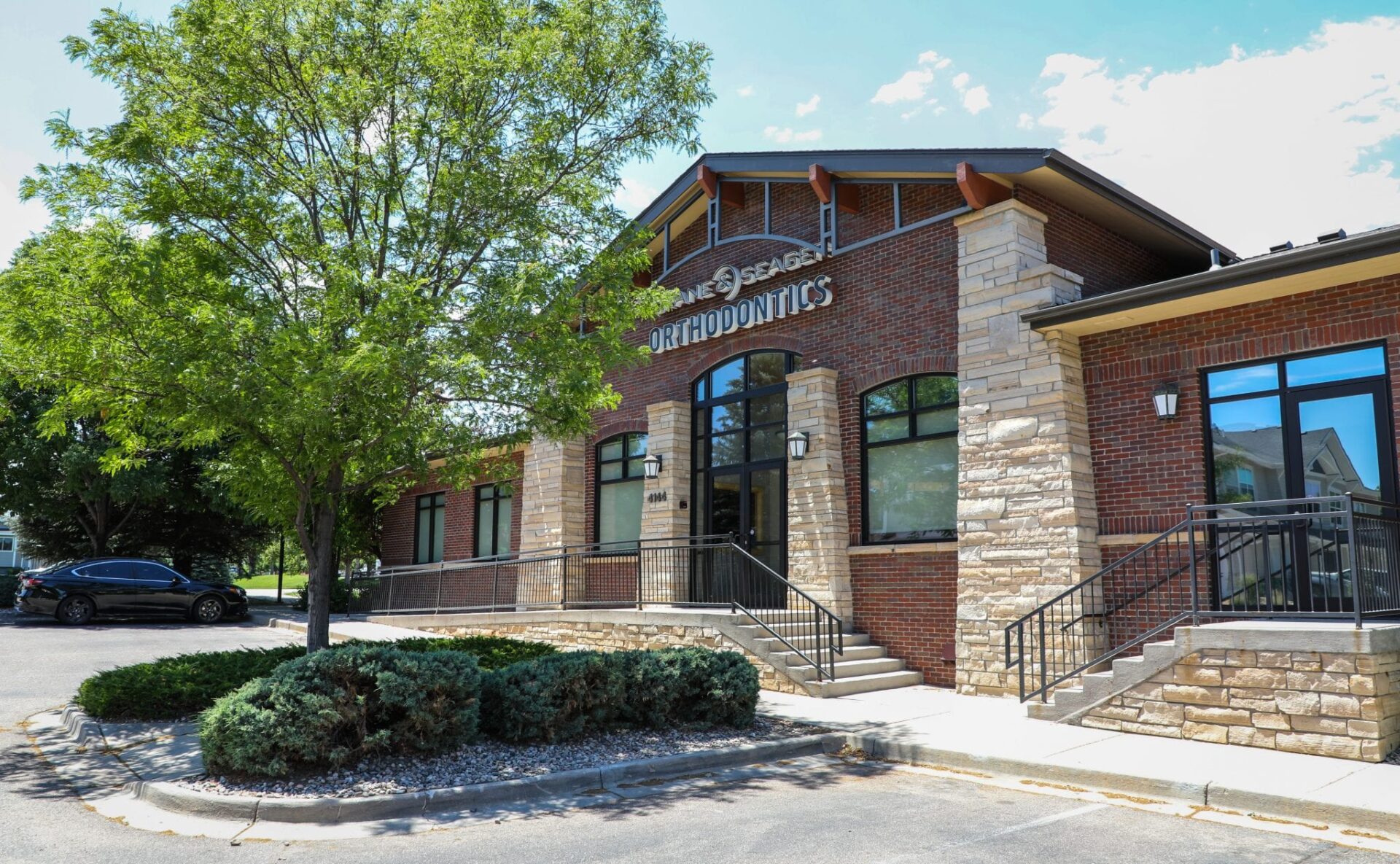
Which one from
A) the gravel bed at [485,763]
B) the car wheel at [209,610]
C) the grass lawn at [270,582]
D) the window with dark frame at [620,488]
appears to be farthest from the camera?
the grass lawn at [270,582]

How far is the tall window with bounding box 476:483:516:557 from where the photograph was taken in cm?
1952

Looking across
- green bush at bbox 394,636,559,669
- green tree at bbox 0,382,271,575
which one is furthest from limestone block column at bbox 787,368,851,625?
green tree at bbox 0,382,271,575

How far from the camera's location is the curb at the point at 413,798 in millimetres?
6020

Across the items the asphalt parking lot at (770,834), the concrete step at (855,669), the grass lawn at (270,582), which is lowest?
the grass lawn at (270,582)

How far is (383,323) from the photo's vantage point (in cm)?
828

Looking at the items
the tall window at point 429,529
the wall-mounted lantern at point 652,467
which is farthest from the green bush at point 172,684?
the tall window at point 429,529

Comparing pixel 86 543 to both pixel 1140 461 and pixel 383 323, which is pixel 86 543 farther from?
pixel 1140 461

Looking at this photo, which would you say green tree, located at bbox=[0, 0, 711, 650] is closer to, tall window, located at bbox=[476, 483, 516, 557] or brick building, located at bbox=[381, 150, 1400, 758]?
brick building, located at bbox=[381, 150, 1400, 758]

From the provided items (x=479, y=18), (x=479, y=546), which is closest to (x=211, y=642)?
(x=479, y=546)

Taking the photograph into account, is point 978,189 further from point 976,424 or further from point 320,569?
point 320,569

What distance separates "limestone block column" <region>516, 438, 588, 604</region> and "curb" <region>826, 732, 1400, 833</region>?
9.25 m

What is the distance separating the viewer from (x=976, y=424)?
1134cm

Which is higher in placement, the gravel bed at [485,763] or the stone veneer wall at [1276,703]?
the stone veneer wall at [1276,703]

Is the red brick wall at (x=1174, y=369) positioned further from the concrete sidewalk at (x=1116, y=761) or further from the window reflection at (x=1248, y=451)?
the concrete sidewalk at (x=1116, y=761)
